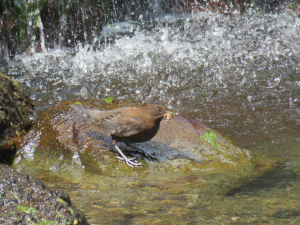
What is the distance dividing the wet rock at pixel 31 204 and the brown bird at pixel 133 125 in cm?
166

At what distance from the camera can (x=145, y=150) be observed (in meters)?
4.20

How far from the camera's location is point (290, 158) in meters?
4.34

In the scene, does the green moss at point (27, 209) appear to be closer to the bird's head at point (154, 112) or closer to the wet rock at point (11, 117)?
the bird's head at point (154, 112)

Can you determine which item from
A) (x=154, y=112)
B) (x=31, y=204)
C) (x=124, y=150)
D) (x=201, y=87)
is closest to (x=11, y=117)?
(x=124, y=150)

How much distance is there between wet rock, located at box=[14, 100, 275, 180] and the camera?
13.1ft

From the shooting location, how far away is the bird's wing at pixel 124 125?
3.84 metres

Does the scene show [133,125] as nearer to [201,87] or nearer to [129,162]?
[129,162]

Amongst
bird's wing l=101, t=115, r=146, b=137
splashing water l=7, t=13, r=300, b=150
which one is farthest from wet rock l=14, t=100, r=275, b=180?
splashing water l=7, t=13, r=300, b=150

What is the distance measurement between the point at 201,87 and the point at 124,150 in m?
4.21

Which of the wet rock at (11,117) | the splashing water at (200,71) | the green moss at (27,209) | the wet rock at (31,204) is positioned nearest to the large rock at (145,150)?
the wet rock at (11,117)

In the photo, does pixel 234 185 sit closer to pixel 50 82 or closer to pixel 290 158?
pixel 290 158

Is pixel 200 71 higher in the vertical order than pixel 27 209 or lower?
lower

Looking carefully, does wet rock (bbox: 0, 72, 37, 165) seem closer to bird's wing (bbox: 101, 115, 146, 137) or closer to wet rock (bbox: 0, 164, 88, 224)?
bird's wing (bbox: 101, 115, 146, 137)

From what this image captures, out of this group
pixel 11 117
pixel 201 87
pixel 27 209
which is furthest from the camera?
pixel 201 87
